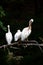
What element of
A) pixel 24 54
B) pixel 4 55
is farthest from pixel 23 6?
pixel 4 55

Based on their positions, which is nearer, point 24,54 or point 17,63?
point 17,63

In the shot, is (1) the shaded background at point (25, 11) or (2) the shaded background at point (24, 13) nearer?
(2) the shaded background at point (24, 13)

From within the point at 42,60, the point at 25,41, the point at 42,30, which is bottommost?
the point at 25,41

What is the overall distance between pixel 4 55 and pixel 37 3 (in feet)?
17.0

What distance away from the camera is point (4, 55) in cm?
949

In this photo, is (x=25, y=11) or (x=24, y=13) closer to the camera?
(x=24, y=13)

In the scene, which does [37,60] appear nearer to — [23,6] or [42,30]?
[42,30]

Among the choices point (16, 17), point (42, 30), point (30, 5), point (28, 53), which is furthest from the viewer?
point (30, 5)

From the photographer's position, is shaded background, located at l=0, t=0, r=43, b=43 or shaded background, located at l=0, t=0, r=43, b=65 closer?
shaded background, located at l=0, t=0, r=43, b=65

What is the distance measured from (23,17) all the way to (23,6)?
1.12 metres

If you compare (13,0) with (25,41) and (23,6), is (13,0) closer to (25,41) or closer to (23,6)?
(23,6)

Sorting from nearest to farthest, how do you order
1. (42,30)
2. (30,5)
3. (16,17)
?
(42,30) → (16,17) → (30,5)

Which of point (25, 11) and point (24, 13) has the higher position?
point (25, 11)

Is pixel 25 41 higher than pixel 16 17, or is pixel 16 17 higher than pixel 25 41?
pixel 16 17
